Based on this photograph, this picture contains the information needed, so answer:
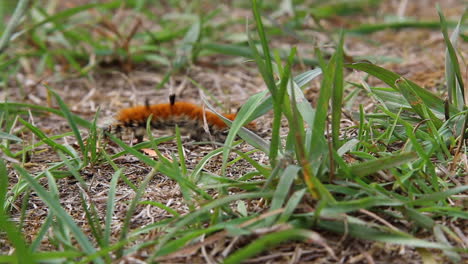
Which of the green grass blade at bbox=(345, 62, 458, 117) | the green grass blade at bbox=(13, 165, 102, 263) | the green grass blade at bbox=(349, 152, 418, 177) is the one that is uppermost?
the green grass blade at bbox=(345, 62, 458, 117)

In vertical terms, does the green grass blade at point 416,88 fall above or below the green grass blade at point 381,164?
above

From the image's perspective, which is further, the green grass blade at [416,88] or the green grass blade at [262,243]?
the green grass blade at [416,88]

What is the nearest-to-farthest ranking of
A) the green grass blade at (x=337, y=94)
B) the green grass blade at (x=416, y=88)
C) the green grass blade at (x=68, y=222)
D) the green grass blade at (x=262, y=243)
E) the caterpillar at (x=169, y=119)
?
the green grass blade at (x=262, y=243) → the green grass blade at (x=68, y=222) → the green grass blade at (x=337, y=94) → the green grass blade at (x=416, y=88) → the caterpillar at (x=169, y=119)

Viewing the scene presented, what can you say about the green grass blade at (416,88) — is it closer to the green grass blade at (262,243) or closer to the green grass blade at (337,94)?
the green grass blade at (337,94)

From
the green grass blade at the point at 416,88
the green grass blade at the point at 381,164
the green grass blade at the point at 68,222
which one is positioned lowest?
the green grass blade at the point at 68,222

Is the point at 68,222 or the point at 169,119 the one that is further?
the point at 169,119

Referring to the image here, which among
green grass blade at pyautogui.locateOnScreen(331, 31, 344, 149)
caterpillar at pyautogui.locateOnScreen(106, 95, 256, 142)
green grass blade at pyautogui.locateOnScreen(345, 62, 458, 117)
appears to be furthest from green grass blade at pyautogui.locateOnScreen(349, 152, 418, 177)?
caterpillar at pyautogui.locateOnScreen(106, 95, 256, 142)

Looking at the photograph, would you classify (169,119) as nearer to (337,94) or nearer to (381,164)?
(337,94)

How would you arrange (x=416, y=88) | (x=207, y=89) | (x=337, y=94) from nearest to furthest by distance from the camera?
(x=337, y=94) → (x=416, y=88) → (x=207, y=89)

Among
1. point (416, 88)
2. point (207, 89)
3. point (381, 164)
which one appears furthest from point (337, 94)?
point (207, 89)

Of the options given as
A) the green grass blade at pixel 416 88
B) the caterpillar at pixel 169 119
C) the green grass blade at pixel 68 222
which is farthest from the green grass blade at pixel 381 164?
the caterpillar at pixel 169 119

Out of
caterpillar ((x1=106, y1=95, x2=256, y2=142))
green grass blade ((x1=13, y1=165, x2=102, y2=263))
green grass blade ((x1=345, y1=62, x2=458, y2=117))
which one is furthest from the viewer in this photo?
caterpillar ((x1=106, y1=95, x2=256, y2=142))

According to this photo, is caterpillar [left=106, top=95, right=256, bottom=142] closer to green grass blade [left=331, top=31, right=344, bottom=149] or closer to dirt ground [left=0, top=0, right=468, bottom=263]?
dirt ground [left=0, top=0, right=468, bottom=263]
